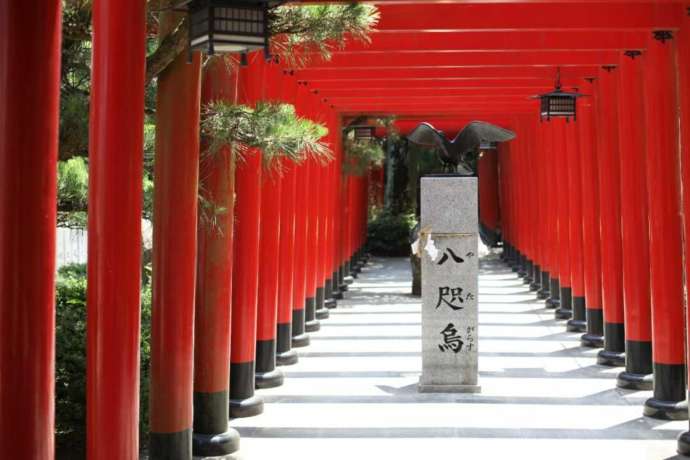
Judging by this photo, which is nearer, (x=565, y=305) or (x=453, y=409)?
(x=453, y=409)

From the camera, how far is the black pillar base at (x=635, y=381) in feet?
29.1

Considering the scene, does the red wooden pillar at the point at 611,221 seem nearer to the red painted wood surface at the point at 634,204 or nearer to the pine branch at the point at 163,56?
the red painted wood surface at the point at 634,204

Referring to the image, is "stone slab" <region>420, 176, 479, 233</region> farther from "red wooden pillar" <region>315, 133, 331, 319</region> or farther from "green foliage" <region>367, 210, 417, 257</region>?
"green foliage" <region>367, 210, 417, 257</region>

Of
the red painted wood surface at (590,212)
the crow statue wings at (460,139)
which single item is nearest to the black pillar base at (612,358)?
the red painted wood surface at (590,212)

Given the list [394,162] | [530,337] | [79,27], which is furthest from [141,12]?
[394,162]

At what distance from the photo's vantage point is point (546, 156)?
53.5 ft

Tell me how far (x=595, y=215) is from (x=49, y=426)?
8.56 meters

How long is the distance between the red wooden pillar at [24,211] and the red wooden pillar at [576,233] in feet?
31.6

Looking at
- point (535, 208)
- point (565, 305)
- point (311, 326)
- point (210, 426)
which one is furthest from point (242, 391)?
point (535, 208)

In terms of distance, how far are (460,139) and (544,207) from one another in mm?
7654

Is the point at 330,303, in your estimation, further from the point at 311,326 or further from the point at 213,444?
the point at 213,444

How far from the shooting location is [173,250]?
5.61 m

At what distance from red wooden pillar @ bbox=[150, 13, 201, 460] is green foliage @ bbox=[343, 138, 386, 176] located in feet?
39.5

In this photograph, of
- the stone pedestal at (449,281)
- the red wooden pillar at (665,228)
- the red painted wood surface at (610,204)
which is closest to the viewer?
the red wooden pillar at (665,228)
